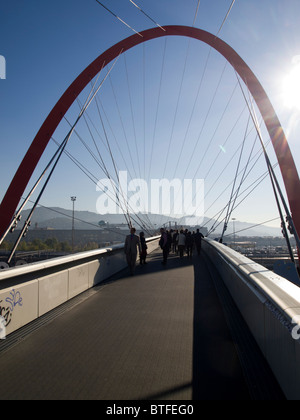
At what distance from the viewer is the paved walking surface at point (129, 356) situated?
3402 mm

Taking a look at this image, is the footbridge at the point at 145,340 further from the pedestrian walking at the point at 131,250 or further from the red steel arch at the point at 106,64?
the red steel arch at the point at 106,64

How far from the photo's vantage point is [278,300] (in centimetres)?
371

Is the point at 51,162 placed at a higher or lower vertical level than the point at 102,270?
higher

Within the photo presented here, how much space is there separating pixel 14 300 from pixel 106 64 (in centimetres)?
1836

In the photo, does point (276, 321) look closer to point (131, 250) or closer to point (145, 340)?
point (145, 340)

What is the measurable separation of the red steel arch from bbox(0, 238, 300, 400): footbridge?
1028cm

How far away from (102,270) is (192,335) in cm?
562

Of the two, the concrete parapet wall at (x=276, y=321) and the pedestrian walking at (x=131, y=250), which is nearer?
the concrete parapet wall at (x=276, y=321)

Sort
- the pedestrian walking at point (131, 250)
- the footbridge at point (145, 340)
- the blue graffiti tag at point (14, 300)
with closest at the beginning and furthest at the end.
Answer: the footbridge at point (145, 340) → the blue graffiti tag at point (14, 300) → the pedestrian walking at point (131, 250)

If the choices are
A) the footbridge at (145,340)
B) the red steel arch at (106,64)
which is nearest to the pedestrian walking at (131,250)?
the footbridge at (145,340)

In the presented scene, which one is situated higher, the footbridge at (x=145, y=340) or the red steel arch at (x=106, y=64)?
the red steel arch at (x=106, y=64)

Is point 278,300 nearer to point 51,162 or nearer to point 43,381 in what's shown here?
point 43,381
